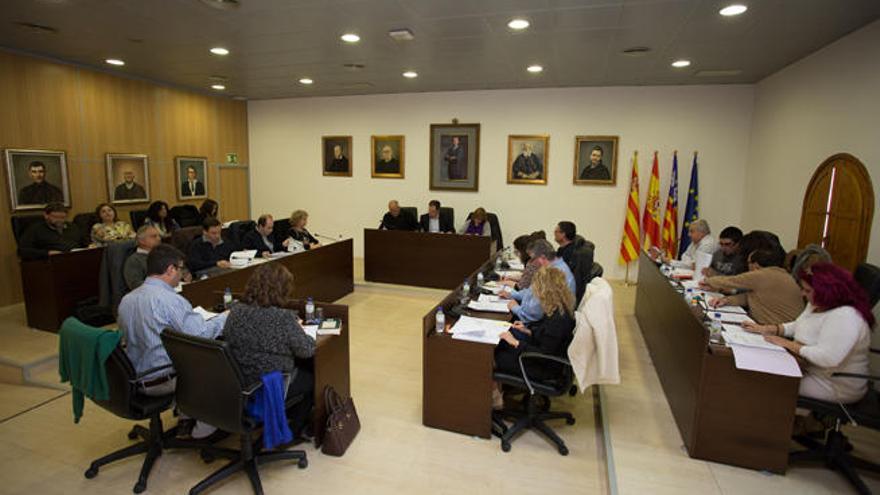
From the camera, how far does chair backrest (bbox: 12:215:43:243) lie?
5.29 meters

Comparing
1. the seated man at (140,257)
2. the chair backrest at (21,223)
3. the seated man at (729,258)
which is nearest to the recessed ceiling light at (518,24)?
the seated man at (729,258)

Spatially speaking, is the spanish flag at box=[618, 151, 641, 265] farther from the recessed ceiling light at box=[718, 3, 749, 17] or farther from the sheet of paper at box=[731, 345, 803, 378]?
the sheet of paper at box=[731, 345, 803, 378]

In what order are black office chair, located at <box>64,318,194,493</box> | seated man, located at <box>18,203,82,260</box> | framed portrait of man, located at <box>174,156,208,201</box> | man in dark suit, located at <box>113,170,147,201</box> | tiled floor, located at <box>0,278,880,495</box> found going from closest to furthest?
black office chair, located at <box>64,318,194,493</box>, tiled floor, located at <box>0,278,880,495</box>, seated man, located at <box>18,203,82,260</box>, man in dark suit, located at <box>113,170,147,201</box>, framed portrait of man, located at <box>174,156,208,201</box>

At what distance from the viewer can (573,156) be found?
7520mm

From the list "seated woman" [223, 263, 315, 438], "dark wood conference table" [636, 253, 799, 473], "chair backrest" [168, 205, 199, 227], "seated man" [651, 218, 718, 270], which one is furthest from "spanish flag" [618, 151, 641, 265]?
"chair backrest" [168, 205, 199, 227]

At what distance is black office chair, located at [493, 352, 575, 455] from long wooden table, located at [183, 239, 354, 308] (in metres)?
2.53

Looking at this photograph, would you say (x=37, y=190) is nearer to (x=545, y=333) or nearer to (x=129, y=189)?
(x=129, y=189)

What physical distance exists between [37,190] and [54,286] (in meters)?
2.00

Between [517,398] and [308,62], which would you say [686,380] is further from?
[308,62]

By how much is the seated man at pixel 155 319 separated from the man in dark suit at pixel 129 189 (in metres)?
5.16

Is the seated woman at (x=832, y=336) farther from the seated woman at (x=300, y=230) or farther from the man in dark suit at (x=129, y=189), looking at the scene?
the man in dark suit at (x=129, y=189)

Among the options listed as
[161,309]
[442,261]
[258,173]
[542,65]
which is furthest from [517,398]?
[258,173]

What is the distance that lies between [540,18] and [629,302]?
416 cm

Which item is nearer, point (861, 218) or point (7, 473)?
point (7, 473)
